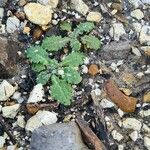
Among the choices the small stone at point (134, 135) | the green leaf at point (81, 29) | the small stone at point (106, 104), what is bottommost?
the small stone at point (134, 135)

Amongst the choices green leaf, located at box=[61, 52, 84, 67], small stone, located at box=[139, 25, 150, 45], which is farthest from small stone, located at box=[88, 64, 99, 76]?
small stone, located at box=[139, 25, 150, 45]

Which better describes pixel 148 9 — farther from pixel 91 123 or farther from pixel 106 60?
pixel 91 123

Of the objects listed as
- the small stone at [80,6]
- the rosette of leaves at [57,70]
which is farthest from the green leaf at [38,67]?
the small stone at [80,6]

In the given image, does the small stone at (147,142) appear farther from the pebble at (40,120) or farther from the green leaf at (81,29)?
the green leaf at (81,29)

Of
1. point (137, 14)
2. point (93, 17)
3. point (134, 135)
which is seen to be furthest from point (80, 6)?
point (134, 135)

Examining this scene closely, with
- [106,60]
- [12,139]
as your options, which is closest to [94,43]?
[106,60]

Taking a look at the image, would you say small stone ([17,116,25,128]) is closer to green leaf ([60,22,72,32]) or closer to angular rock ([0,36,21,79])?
angular rock ([0,36,21,79])

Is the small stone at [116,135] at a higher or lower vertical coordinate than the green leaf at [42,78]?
lower
